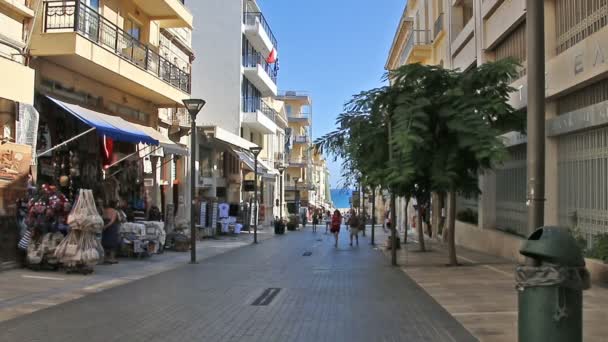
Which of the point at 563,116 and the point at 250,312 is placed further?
the point at 563,116

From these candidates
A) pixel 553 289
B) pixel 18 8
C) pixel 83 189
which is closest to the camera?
pixel 553 289

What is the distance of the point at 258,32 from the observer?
45.3m

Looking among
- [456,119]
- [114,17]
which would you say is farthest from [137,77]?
[456,119]

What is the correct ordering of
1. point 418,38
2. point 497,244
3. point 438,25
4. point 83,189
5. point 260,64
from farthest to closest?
1. point 260,64
2. point 418,38
3. point 438,25
4. point 497,244
5. point 83,189

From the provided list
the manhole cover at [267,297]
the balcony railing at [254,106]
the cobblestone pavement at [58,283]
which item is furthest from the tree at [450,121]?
the balcony railing at [254,106]

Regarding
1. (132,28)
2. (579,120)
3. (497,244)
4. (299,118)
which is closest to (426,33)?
(132,28)

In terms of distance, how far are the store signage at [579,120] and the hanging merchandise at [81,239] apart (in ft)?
34.5

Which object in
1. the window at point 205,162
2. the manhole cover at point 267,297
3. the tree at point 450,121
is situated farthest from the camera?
the window at point 205,162

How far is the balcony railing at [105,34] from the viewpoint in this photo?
54.3ft

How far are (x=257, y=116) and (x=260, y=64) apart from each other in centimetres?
437

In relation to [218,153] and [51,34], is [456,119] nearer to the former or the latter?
[51,34]

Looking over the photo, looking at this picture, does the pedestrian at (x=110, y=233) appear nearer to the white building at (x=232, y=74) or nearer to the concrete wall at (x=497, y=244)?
the concrete wall at (x=497, y=244)

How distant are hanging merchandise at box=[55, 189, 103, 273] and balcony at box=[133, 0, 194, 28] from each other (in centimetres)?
1071

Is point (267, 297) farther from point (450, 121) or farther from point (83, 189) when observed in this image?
point (450, 121)
